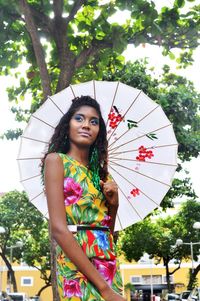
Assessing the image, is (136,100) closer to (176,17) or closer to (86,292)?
(86,292)

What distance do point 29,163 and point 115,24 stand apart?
3.73 meters

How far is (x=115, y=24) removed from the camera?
300 inches

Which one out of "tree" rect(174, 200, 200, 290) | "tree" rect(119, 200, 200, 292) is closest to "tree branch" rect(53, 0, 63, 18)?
"tree" rect(174, 200, 200, 290)

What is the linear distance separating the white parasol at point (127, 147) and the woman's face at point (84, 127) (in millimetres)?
1465

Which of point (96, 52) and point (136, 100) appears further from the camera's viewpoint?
point (96, 52)

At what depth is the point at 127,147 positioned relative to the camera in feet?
15.5

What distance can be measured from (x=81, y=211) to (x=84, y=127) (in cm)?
A: 46

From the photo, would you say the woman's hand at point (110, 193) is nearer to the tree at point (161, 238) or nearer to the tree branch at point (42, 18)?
the tree branch at point (42, 18)

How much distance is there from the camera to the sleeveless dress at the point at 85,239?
2146mm

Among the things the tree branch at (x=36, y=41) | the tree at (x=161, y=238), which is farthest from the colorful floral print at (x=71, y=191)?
the tree at (x=161, y=238)

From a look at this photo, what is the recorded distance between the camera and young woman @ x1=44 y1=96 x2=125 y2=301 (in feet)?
6.99

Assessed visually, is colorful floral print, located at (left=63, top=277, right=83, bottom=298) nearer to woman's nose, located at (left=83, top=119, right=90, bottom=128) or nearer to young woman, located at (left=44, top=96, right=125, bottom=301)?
young woman, located at (left=44, top=96, right=125, bottom=301)

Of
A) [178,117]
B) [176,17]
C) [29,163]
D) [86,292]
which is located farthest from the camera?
[178,117]

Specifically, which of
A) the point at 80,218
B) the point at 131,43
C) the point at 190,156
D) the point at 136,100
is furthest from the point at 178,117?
the point at 80,218
